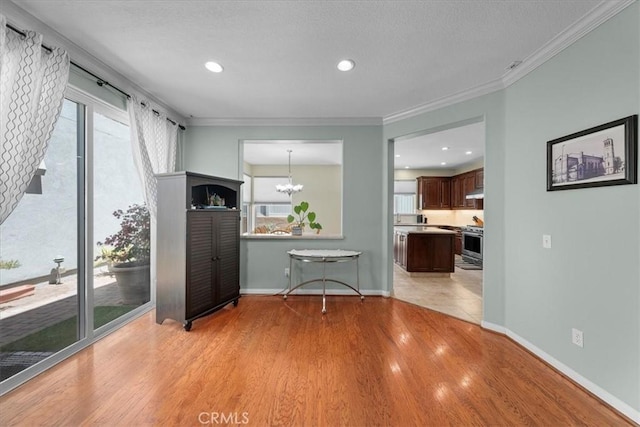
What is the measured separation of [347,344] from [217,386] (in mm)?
1173

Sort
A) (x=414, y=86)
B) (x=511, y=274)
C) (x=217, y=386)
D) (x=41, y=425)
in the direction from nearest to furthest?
(x=41, y=425), (x=217, y=386), (x=511, y=274), (x=414, y=86)

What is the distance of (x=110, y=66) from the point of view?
8.36ft

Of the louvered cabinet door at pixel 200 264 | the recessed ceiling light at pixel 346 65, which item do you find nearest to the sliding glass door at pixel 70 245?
the louvered cabinet door at pixel 200 264

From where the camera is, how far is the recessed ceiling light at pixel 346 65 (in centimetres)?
241

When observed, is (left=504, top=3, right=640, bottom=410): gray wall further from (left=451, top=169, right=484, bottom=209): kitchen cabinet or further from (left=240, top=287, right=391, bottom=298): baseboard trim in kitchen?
(left=451, top=169, right=484, bottom=209): kitchen cabinet

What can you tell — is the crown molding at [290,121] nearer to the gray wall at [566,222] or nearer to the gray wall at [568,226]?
the gray wall at [566,222]

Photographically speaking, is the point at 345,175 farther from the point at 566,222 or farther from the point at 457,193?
the point at 457,193

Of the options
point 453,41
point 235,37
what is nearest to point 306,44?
point 235,37

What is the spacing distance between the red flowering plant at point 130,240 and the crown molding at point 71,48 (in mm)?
1327

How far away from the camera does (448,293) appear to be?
4172 millimetres

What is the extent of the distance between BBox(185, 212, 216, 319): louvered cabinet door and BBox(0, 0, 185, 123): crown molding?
1.53 metres

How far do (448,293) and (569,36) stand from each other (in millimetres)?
3394

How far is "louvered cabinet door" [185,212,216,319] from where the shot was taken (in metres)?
2.85

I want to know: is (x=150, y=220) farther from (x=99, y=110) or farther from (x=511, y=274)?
(x=511, y=274)
